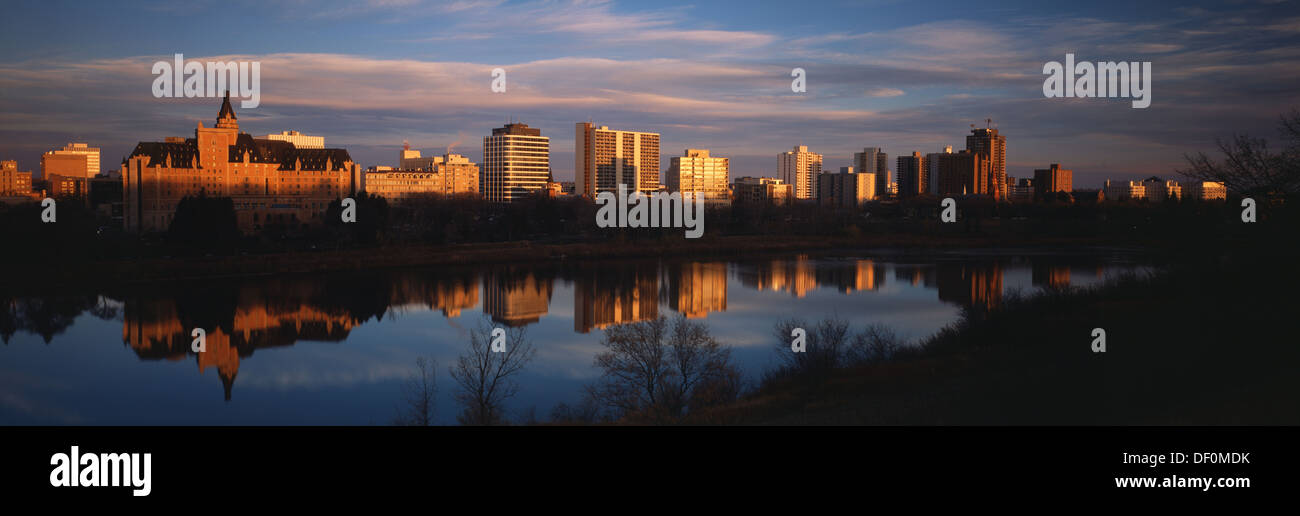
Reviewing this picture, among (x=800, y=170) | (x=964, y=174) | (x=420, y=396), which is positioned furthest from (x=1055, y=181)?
(x=420, y=396)

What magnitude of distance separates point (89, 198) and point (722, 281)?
3989 centimetres

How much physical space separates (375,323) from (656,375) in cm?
984

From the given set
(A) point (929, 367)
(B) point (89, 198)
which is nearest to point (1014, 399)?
(A) point (929, 367)

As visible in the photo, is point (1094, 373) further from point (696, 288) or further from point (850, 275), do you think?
point (850, 275)

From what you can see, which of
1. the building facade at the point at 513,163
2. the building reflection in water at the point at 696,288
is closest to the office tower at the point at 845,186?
the building facade at the point at 513,163

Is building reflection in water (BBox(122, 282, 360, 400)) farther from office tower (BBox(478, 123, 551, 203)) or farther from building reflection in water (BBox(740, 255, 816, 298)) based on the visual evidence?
office tower (BBox(478, 123, 551, 203))

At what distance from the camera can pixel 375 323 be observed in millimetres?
18734

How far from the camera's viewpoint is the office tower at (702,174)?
78938mm

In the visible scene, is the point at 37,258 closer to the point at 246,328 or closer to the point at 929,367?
the point at 246,328

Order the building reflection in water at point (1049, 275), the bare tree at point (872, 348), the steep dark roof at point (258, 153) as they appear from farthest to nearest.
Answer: the steep dark roof at point (258, 153)
the building reflection in water at point (1049, 275)
the bare tree at point (872, 348)

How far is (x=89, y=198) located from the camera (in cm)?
4644

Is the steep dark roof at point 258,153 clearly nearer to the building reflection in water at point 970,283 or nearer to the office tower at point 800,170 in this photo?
the building reflection in water at point 970,283

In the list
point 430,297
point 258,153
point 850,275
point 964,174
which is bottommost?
point 430,297

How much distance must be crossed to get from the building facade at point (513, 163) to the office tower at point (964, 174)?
3536 centimetres
